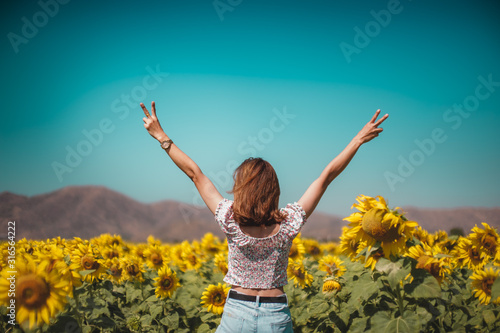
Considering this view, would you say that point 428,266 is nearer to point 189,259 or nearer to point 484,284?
point 484,284

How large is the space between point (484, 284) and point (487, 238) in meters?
0.86

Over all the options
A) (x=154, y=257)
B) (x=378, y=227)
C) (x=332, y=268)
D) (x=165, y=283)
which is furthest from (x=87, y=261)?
(x=378, y=227)

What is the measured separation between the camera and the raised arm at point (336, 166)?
263 centimetres

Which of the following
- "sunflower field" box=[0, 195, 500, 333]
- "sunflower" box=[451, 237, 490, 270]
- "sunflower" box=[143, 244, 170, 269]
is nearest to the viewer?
"sunflower field" box=[0, 195, 500, 333]

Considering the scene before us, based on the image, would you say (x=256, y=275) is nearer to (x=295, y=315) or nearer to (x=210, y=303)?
(x=295, y=315)

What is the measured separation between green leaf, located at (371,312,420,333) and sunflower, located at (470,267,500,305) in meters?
1.45

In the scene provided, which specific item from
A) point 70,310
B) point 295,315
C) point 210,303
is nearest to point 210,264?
point 210,303

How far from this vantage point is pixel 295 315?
446 centimetres

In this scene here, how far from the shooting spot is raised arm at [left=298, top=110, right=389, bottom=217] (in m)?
2.63

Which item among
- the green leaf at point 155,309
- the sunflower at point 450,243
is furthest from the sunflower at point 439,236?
the green leaf at point 155,309

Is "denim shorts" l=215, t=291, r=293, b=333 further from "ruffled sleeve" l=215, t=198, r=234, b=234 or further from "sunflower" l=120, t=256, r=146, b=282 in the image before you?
"sunflower" l=120, t=256, r=146, b=282

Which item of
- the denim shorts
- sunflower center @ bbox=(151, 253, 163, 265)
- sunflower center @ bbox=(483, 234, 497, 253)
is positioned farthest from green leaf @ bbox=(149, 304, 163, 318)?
sunflower center @ bbox=(483, 234, 497, 253)

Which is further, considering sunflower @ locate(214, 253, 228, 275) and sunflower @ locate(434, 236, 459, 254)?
sunflower @ locate(214, 253, 228, 275)

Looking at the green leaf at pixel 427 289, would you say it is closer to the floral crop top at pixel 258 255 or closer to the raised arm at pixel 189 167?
the floral crop top at pixel 258 255
